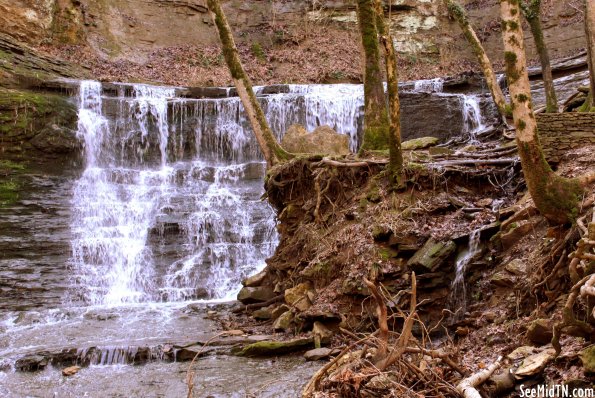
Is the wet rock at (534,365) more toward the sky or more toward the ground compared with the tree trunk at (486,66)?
more toward the ground

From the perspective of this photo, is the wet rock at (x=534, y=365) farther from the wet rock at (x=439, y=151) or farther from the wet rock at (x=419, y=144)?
the wet rock at (x=419, y=144)

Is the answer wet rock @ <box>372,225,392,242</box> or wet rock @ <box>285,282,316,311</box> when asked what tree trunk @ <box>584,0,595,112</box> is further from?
wet rock @ <box>285,282,316,311</box>

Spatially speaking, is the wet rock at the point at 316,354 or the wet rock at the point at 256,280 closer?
the wet rock at the point at 316,354

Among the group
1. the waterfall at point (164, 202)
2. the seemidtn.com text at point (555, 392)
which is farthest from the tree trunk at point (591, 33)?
the waterfall at point (164, 202)

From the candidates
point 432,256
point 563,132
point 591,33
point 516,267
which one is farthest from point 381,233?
point 591,33

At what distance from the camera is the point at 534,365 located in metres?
4.46

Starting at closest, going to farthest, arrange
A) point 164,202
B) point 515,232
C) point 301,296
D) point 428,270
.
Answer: point 515,232
point 428,270
point 301,296
point 164,202

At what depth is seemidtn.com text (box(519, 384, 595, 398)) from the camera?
3807 millimetres

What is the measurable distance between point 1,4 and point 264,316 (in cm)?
1775

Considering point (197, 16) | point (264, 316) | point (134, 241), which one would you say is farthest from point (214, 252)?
point (197, 16)

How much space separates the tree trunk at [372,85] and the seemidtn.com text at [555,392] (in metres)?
6.78

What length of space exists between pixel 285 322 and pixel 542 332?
4523mm

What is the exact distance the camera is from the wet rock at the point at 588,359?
3939mm

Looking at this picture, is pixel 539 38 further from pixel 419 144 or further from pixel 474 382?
pixel 474 382
